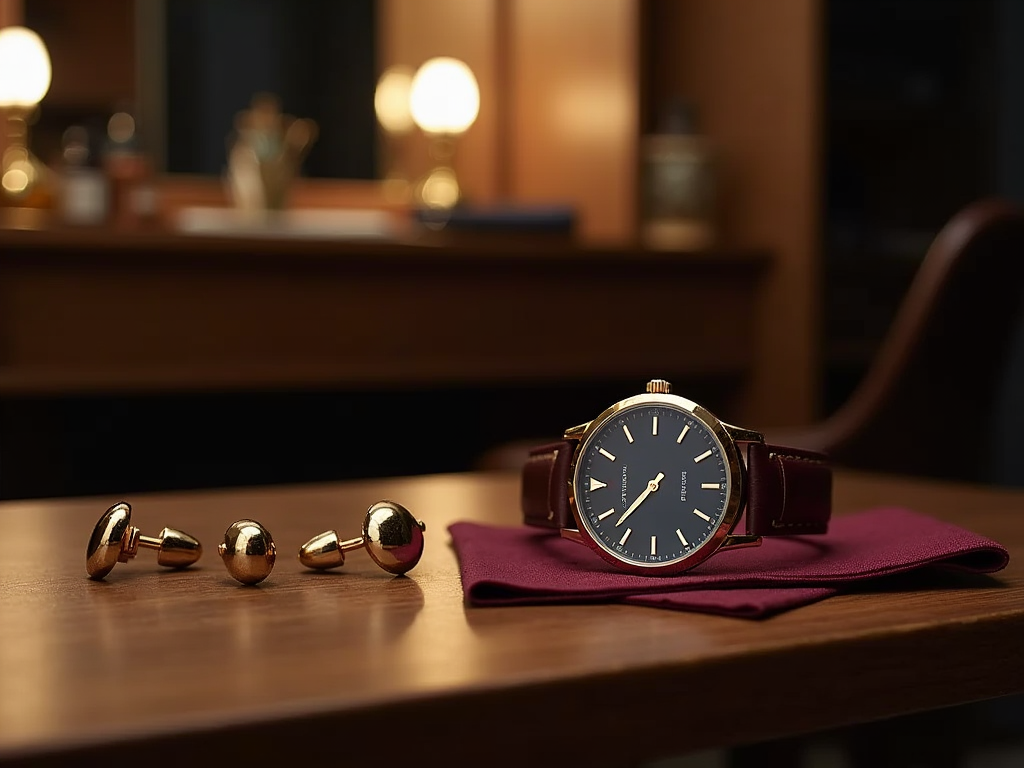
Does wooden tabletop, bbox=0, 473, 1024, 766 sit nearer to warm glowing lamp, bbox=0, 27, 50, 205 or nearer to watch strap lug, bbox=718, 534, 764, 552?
watch strap lug, bbox=718, 534, 764, 552

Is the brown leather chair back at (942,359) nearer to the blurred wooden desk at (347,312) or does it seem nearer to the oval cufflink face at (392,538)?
the blurred wooden desk at (347,312)

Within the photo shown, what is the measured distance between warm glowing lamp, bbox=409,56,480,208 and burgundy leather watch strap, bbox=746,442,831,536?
2.61m

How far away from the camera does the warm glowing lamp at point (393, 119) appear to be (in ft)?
11.5

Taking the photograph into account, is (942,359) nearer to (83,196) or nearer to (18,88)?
(83,196)

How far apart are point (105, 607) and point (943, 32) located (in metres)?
2.63

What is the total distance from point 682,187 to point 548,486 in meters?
2.28

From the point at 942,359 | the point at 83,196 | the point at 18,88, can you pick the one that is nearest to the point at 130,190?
the point at 83,196

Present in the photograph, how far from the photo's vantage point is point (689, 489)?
753 millimetres

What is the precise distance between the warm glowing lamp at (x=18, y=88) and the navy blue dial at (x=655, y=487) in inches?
99.3

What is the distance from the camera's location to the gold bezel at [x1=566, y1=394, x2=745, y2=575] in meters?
0.74

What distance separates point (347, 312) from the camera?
259 centimetres

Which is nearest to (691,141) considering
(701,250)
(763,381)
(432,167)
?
(701,250)

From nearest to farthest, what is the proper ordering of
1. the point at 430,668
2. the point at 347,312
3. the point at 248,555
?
the point at 430,668 → the point at 248,555 → the point at 347,312

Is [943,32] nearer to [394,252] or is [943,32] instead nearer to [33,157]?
[394,252]
